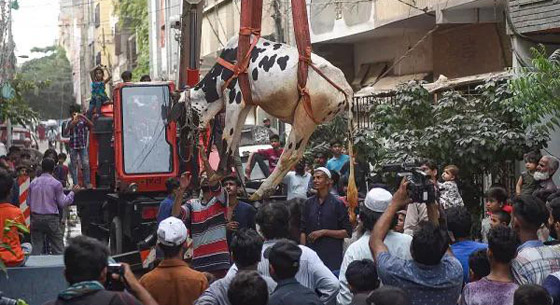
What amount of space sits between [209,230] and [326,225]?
3.76 ft

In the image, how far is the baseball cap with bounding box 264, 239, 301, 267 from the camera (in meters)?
6.61

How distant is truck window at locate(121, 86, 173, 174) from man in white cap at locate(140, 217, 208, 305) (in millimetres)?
8128

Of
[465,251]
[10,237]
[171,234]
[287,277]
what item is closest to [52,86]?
[10,237]

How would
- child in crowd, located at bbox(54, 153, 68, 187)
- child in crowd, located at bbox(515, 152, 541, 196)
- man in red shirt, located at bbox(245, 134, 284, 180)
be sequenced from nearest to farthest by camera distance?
1. child in crowd, located at bbox(515, 152, 541, 196)
2. man in red shirt, located at bbox(245, 134, 284, 180)
3. child in crowd, located at bbox(54, 153, 68, 187)

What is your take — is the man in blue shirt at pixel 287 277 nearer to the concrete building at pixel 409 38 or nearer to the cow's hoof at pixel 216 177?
the cow's hoof at pixel 216 177

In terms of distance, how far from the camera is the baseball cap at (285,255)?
6609mm

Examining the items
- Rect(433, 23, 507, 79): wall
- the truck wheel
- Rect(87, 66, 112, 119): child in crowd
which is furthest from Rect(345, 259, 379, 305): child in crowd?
Rect(433, 23, 507, 79): wall

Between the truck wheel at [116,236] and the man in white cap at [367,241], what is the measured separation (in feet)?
26.7

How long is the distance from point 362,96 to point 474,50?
2.51 metres

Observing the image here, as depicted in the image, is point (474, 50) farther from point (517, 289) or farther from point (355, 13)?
point (517, 289)

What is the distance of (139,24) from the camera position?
5575 cm

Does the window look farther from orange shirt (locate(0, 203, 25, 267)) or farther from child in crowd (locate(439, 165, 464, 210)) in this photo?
orange shirt (locate(0, 203, 25, 267))

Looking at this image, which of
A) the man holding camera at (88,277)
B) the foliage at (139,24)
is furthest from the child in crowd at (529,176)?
the foliage at (139,24)

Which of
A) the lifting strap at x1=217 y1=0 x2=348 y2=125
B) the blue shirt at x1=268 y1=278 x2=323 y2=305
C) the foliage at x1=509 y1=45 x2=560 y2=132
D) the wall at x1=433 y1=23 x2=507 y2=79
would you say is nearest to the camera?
the blue shirt at x1=268 y1=278 x2=323 y2=305
